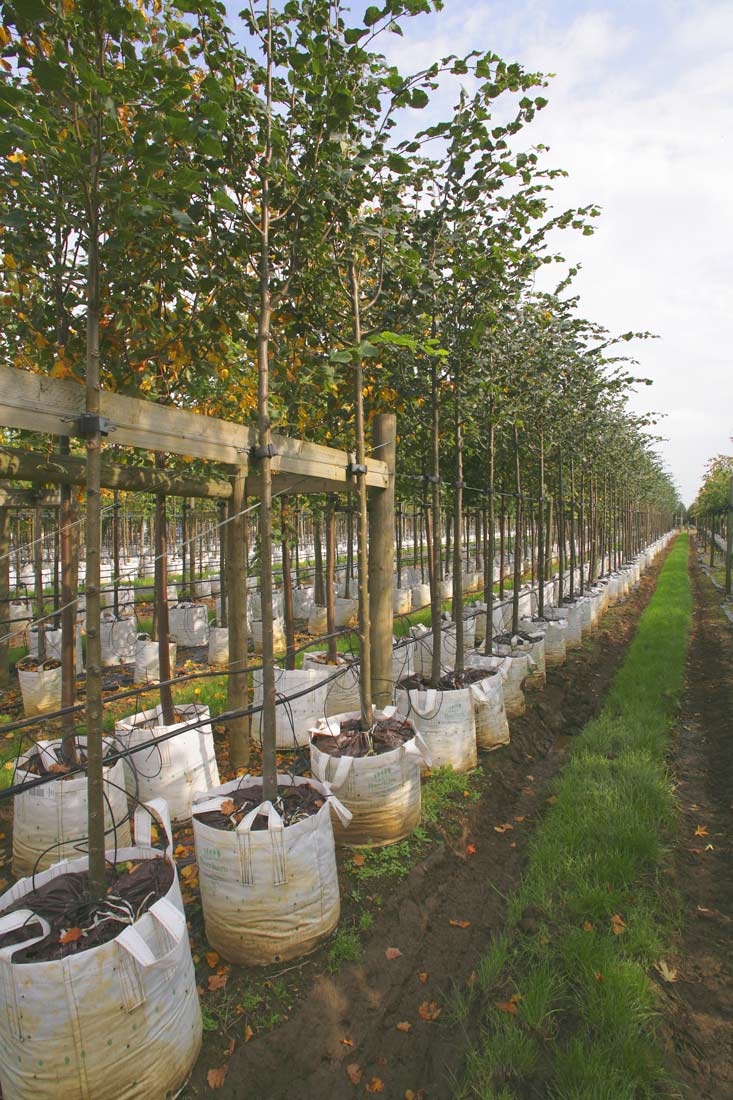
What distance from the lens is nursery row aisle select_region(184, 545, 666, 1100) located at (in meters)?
2.17

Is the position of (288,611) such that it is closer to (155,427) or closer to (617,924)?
(155,427)

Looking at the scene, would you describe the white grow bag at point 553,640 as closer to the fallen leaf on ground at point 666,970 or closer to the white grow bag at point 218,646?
the white grow bag at point 218,646

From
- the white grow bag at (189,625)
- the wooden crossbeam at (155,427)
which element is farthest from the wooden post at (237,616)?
the white grow bag at (189,625)

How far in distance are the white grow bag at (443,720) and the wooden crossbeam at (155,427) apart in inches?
68.2

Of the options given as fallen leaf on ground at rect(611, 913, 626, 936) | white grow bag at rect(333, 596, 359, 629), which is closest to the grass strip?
fallen leaf on ground at rect(611, 913, 626, 936)

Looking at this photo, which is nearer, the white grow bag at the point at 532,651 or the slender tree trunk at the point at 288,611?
the slender tree trunk at the point at 288,611

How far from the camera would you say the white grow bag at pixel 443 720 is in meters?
4.60

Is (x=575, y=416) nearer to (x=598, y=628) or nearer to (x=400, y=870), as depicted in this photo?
(x=598, y=628)

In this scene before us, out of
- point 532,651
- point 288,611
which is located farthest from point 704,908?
point 532,651

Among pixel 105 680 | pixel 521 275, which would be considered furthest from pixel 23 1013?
pixel 105 680

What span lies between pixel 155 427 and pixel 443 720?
3.11m

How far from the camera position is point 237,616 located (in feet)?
13.0

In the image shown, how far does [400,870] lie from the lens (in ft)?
11.2

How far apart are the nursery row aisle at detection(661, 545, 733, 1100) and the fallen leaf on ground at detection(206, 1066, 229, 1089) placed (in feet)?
5.30
